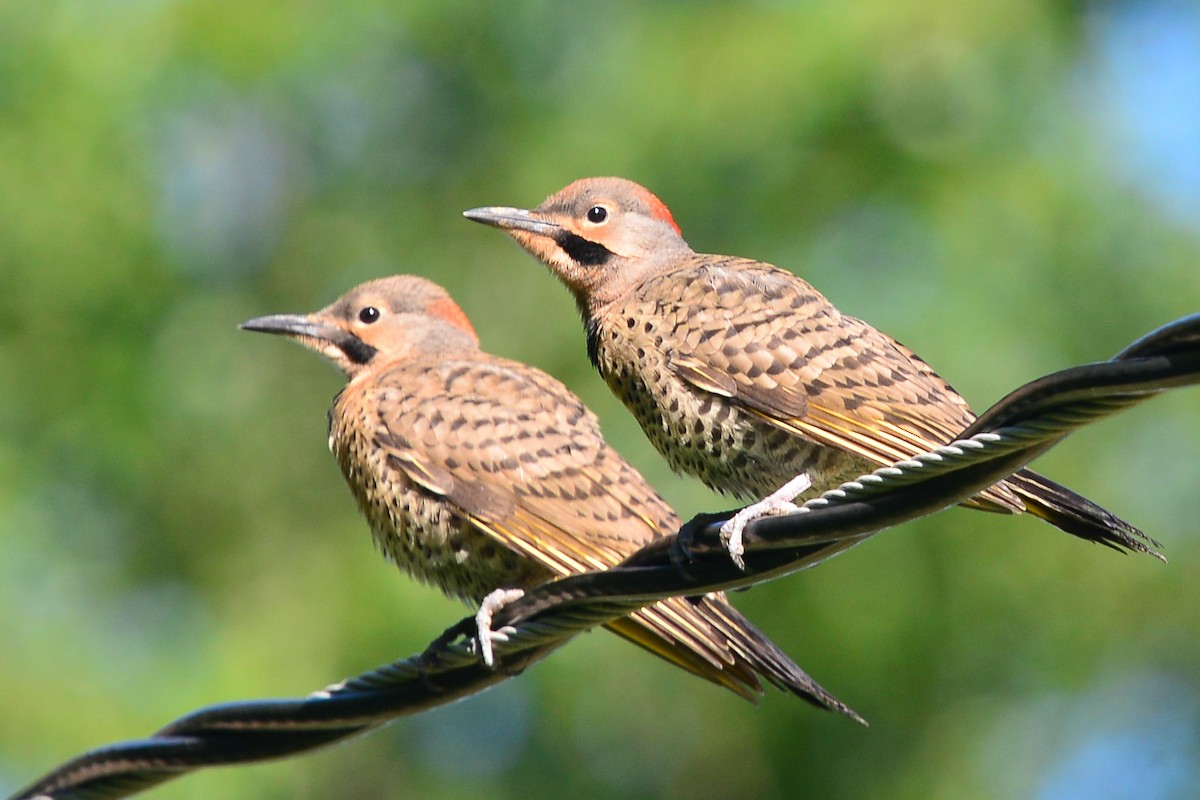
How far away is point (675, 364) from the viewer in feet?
17.5

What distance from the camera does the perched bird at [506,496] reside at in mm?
4746

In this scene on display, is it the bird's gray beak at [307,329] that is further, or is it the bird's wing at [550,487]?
the bird's gray beak at [307,329]

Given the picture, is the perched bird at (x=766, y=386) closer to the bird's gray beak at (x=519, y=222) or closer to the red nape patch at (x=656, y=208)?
the red nape patch at (x=656, y=208)

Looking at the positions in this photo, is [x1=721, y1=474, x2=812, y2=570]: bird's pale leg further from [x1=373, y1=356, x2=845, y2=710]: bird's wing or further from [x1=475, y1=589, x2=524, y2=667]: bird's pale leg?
[x1=475, y1=589, x2=524, y2=667]: bird's pale leg

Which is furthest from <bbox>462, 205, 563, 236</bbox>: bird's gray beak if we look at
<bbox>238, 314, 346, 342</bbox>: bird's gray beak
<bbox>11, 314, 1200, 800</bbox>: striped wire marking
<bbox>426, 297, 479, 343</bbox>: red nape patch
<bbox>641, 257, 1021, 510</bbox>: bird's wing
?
<bbox>11, 314, 1200, 800</bbox>: striped wire marking

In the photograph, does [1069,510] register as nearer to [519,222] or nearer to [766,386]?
[766,386]

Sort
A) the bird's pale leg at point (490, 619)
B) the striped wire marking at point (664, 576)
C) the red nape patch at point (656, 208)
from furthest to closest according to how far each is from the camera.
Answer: the red nape patch at point (656, 208), the bird's pale leg at point (490, 619), the striped wire marking at point (664, 576)

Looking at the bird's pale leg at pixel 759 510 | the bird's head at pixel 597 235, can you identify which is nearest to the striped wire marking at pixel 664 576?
the bird's pale leg at pixel 759 510

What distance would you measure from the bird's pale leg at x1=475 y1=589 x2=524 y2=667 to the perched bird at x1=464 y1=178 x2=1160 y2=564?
693 millimetres

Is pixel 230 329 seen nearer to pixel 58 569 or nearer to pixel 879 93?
pixel 58 569

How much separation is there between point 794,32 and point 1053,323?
8.05ft

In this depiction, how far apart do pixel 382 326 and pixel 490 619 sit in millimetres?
2107

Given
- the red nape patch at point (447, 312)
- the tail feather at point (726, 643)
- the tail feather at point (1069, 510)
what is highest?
the red nape patch at point (447, 312)

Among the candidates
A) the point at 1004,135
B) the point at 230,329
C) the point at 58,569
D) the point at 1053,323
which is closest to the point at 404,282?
the point at 1053,323
